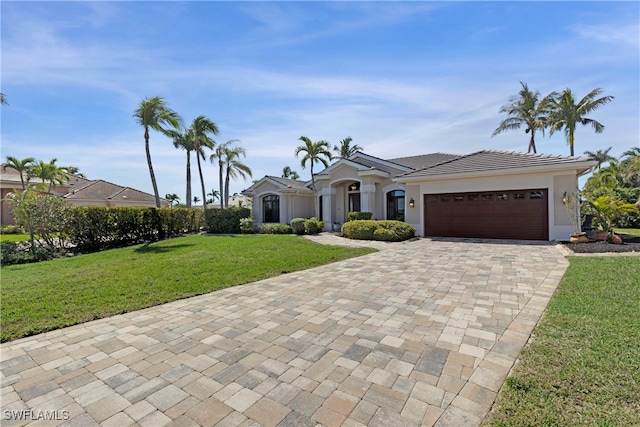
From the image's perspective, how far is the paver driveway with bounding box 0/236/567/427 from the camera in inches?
97.6

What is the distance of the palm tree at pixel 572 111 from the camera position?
76.6 ft

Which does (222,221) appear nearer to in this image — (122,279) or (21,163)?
(122,279)

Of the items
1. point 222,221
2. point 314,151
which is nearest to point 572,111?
point 314,151

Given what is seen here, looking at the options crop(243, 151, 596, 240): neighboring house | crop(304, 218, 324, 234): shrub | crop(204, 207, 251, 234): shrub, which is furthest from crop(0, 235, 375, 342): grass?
crop(204, 207, 251, 234): shrub

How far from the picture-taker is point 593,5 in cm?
764

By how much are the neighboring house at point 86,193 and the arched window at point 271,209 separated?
53.1 ft

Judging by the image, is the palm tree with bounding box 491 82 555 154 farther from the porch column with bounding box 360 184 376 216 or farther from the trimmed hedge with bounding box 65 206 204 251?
the trimmed hedge with bounding box 65 206 204 251

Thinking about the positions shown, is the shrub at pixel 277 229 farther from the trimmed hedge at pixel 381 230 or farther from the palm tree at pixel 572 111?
the palm tree at pixel 572 111

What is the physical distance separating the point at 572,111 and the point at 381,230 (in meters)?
21.6

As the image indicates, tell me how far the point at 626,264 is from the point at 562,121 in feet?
74.1

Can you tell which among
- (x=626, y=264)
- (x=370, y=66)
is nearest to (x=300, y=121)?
(x=370, y=66)

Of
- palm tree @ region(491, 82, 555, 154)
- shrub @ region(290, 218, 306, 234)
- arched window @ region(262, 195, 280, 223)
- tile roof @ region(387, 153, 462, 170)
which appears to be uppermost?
palm tree @ region(491, 82, 555, 154)

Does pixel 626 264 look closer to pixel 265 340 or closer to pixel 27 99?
pixel 265 340

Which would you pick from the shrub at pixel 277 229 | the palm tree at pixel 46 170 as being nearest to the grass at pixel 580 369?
the shrub at pixel 277 229
